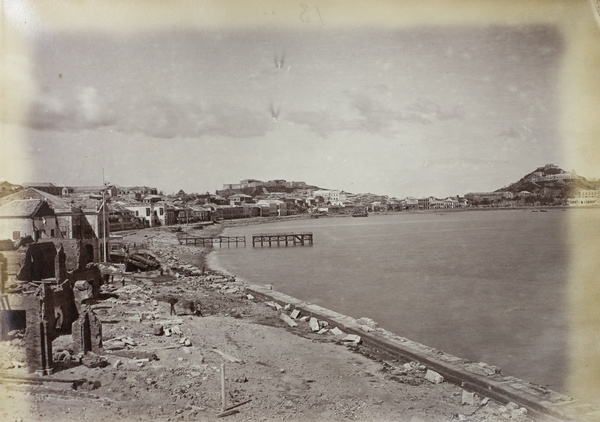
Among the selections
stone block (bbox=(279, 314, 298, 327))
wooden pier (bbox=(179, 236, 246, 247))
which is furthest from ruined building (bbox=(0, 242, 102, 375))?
wooden pier (bbox=(179, 236, 246, 247))

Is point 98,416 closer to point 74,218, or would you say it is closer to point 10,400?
point 10,400

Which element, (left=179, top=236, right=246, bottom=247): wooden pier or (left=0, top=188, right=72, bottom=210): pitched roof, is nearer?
(left=0, top=188, right=72, bottom=210): pitched roof

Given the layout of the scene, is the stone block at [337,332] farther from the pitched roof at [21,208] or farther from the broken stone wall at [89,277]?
the pitched roof at [21,208]

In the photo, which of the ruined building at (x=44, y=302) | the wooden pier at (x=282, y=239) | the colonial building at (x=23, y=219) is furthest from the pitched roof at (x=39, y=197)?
the wooden pier at (x=282, y=239)

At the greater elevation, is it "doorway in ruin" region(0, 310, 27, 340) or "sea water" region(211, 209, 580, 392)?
"doorway in ruin" region(0, 310, 27, 340)

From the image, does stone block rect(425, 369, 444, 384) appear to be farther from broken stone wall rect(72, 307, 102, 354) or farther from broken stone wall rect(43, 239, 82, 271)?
broken stone wall rect(43, 239, 82, 271)
